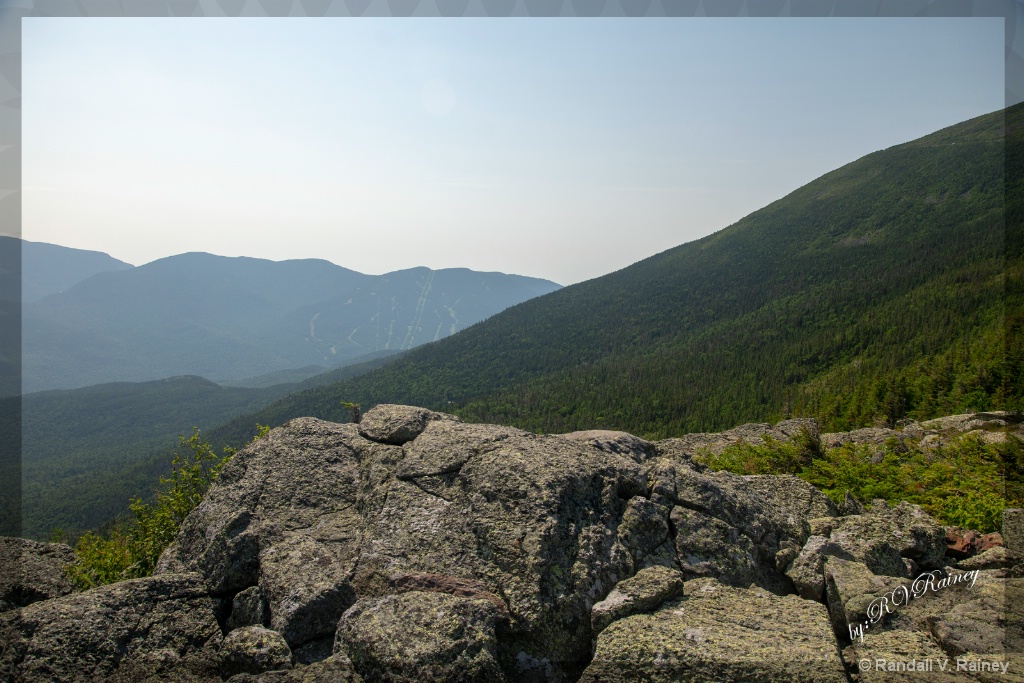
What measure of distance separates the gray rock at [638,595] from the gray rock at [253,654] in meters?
3.60

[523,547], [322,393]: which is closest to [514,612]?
[523,547]

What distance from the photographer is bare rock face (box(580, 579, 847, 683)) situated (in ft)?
16.3

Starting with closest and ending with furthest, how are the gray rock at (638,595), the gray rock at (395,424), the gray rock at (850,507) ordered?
the gray rock at (638,595)
the gray rock at (850,507)
the gray rock at (395,424)

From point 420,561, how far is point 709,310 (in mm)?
180716

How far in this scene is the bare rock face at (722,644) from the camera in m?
4.95

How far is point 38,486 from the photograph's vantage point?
175625mm

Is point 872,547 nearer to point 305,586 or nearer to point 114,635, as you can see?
point 305,586

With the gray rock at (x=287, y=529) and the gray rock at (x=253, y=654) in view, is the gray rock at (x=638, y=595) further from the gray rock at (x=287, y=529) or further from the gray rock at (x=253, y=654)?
the gray rock at (x=253, y=654)

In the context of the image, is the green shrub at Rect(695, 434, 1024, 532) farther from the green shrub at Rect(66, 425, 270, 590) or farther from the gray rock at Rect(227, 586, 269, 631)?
the green shrub at Rect(66, 425, 270, 590)

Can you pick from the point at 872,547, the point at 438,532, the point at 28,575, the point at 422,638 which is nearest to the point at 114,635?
the point at 28,575

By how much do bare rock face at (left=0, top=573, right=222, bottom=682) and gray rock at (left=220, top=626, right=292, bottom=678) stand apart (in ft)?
0.71

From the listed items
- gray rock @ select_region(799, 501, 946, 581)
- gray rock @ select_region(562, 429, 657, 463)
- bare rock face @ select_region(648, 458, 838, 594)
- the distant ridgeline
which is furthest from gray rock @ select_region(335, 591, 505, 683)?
the distant ridgeline

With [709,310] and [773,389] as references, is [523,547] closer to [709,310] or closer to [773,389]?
[773,389]

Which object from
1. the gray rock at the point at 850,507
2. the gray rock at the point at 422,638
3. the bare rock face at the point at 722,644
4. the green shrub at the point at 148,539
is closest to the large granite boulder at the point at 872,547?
the bare rock face at the point at 722,644
